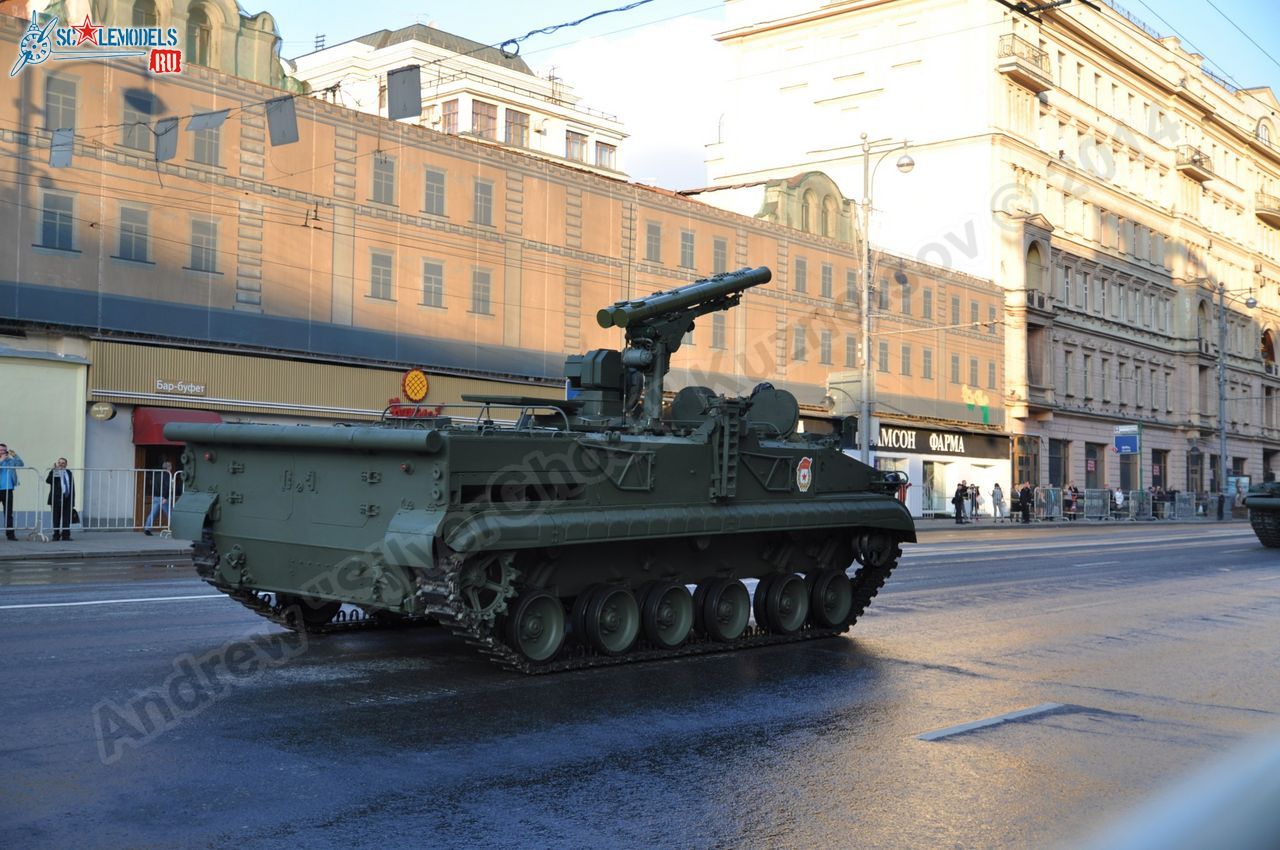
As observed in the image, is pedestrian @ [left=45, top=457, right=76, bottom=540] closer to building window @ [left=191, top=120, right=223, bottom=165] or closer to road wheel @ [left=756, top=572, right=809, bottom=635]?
building window @ [left=191, top=120, right=223, bottom=165]

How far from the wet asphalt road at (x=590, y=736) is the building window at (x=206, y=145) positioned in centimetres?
1708

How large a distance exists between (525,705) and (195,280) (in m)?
22.1

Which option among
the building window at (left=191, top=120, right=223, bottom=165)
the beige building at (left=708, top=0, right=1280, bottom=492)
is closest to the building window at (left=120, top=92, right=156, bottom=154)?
the building window at (left=191, top=120, right=223, bottom=165)

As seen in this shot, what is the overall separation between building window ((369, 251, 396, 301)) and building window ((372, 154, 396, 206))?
130cm

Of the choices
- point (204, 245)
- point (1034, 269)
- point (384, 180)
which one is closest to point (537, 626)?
point (204, 245)

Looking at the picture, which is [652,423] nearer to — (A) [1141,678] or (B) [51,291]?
(A) [1141,678]

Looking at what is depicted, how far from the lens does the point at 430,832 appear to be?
549 cm

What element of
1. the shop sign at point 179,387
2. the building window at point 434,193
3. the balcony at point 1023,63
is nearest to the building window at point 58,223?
Result: the shop sign at point 179,387

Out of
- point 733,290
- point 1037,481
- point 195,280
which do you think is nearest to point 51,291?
point 195,280

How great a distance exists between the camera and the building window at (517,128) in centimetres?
7400

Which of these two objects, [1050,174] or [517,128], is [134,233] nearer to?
[1050,174]

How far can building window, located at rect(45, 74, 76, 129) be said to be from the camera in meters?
25.9

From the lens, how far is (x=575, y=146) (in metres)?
80.4

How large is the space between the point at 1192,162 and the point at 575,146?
35.7 meters
